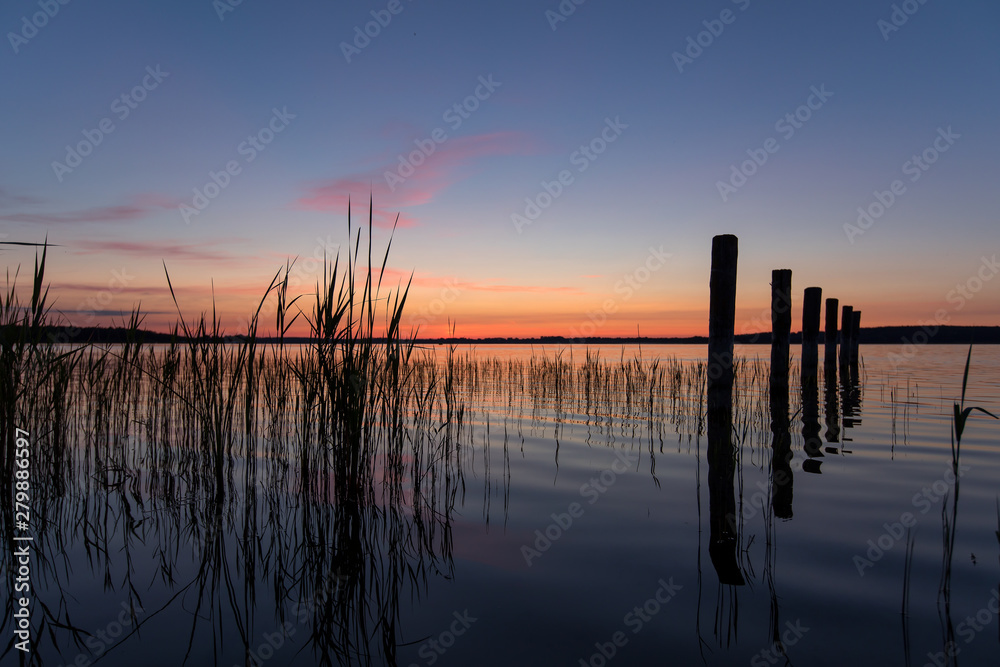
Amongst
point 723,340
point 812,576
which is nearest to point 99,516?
point 812,576

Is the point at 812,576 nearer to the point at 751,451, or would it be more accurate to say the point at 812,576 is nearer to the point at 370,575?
the point at 370,575

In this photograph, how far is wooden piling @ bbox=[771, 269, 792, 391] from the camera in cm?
1144

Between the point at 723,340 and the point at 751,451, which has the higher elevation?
the point at 723,340

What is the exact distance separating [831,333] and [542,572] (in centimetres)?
1902

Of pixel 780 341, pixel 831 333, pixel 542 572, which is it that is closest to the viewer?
pixel 542 572

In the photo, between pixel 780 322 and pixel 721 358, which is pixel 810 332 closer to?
pixel 780 322

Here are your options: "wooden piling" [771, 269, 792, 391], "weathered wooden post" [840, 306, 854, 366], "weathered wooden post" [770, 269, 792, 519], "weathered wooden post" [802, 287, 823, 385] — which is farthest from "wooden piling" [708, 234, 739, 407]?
"weathered wooden post" [840, 306, 854, 366]

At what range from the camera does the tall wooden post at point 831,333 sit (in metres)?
18.4

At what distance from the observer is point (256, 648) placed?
8.72ft

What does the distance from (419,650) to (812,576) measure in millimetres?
2473

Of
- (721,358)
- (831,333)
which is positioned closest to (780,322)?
(721,358)

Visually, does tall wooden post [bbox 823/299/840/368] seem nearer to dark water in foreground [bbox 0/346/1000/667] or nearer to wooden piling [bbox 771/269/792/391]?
wooden piling [bbox 771/269/792/391]

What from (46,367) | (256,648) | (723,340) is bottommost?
(256,648)

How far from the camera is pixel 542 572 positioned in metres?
3.45
